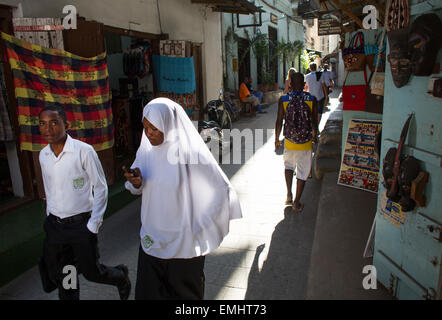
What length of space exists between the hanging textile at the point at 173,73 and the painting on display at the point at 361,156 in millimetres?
3615

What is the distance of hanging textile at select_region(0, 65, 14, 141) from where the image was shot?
424 centimetres

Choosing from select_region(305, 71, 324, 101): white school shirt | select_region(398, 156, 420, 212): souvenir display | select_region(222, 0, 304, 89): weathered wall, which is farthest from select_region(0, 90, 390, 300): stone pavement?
select_region(222, 0, 304, 89): weathered wall

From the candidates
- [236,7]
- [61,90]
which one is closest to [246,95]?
[236,7]

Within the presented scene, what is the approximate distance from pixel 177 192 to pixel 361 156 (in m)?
3.16

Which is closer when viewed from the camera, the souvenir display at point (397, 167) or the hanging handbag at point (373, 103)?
the souvenir display at point (397, 167)

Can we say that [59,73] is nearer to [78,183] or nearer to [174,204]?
[78,183]

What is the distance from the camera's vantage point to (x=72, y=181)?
2.54 metres

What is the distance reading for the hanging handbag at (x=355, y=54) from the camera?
14.2 ft

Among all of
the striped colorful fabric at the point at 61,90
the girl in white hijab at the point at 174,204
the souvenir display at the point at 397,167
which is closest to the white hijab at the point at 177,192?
the girl in white hijab at the point at 174,204

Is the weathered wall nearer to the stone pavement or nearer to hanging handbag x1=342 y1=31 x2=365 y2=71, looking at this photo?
the stone pavement

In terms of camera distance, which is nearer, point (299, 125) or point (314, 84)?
point (299, 125)

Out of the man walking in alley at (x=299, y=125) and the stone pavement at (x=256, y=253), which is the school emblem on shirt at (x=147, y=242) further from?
the man walking in alley at (x=299, y=125)

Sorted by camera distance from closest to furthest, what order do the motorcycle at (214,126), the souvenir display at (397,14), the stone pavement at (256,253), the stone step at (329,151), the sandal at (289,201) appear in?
the souvenir display at (397,14), the stone pavement at (256,253), the sandal at (289,201), the stone step at (329,151), the motorcycle at (214,126)
